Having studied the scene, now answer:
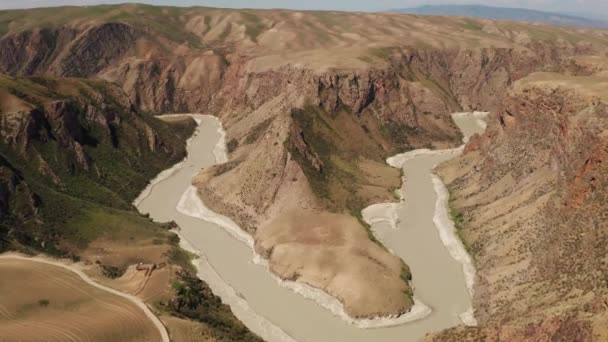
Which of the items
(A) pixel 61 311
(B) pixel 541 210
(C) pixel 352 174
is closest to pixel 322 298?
(A) pixel 61 311

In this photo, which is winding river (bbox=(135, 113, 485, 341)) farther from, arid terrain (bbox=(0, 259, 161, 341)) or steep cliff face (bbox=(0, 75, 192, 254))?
arid terrain (bbox=(0, 259, 161, 341))

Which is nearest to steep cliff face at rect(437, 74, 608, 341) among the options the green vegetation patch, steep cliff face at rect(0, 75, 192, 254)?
the green vegetation patch

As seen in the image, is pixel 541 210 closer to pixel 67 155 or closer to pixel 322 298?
pixel 322 298

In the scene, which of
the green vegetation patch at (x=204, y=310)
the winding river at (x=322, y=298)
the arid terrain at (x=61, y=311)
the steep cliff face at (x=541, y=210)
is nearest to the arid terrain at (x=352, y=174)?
the steep cliff face at (x=541, y=210)

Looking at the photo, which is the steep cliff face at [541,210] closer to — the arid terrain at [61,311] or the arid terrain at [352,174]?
the arid terrain at [352,174]

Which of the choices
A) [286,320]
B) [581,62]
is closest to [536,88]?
[581,62]

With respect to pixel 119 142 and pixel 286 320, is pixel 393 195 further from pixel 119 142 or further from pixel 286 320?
pixel 119 142
